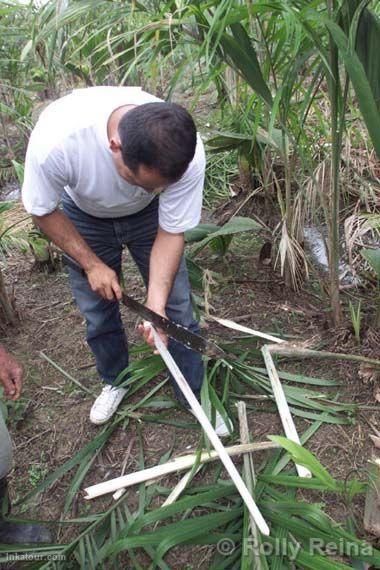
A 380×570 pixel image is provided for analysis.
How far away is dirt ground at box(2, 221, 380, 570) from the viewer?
1552 millimetres

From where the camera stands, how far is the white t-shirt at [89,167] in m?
1.30

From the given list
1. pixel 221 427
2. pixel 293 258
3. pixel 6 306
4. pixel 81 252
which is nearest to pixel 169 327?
pixel 81 252

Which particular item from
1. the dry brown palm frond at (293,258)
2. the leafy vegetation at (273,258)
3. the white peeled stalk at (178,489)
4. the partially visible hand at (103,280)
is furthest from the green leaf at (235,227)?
the white peeled stalk at (178,489)

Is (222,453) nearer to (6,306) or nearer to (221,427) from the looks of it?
(221,427)

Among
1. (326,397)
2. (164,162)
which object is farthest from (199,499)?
(164,162)

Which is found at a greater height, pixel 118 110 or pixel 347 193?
pixel 118 110

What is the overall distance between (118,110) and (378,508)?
1260 millimetres

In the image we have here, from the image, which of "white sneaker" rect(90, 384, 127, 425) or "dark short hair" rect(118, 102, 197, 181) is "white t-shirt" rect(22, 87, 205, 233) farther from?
"white sneaker" rect(90, 384, 127, 425)

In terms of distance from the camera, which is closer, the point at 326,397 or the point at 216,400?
the point at 216,400

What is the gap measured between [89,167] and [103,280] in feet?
1.05

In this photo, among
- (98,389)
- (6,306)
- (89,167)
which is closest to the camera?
(89,167)

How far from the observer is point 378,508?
50.7 inches

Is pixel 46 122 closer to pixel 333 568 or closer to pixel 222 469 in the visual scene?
pixel 222 469

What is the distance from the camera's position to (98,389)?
193 cm
